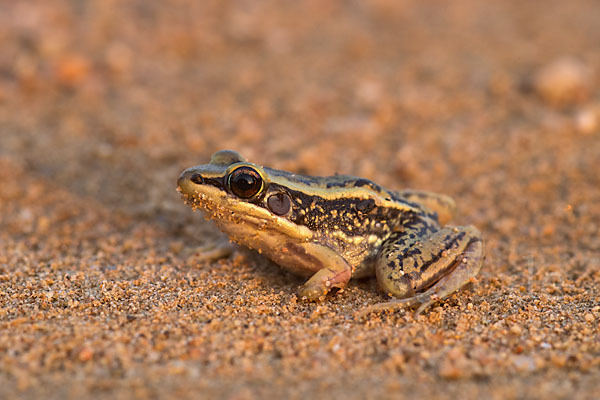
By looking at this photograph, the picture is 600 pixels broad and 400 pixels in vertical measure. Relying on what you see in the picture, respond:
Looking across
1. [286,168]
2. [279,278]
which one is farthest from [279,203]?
[286,168]

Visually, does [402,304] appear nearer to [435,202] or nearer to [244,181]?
[435,202]

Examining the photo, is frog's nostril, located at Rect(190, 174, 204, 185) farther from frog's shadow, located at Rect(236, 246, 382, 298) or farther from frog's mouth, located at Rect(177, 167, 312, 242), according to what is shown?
frog's shadow, located at Rect(236, 246, 382, 298)

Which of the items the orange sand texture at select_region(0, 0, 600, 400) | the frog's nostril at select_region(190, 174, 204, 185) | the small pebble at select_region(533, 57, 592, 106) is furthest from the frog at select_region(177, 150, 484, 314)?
the small pebble at select_region(533, 57, 592, 106)

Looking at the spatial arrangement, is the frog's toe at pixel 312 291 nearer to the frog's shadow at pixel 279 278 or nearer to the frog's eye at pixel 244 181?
the frog's shadow at pixel 279 278

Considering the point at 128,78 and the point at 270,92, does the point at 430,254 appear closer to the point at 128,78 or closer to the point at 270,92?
the point at 270,92

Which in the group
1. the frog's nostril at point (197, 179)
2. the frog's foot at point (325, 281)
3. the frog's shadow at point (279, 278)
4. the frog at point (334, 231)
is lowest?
the frog's shadow at point (279, 278)

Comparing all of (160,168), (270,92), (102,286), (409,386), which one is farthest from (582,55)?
(102,286)

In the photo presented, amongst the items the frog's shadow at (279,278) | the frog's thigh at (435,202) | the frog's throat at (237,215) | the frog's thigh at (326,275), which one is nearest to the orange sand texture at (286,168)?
the frog's shadow at (279,278)
